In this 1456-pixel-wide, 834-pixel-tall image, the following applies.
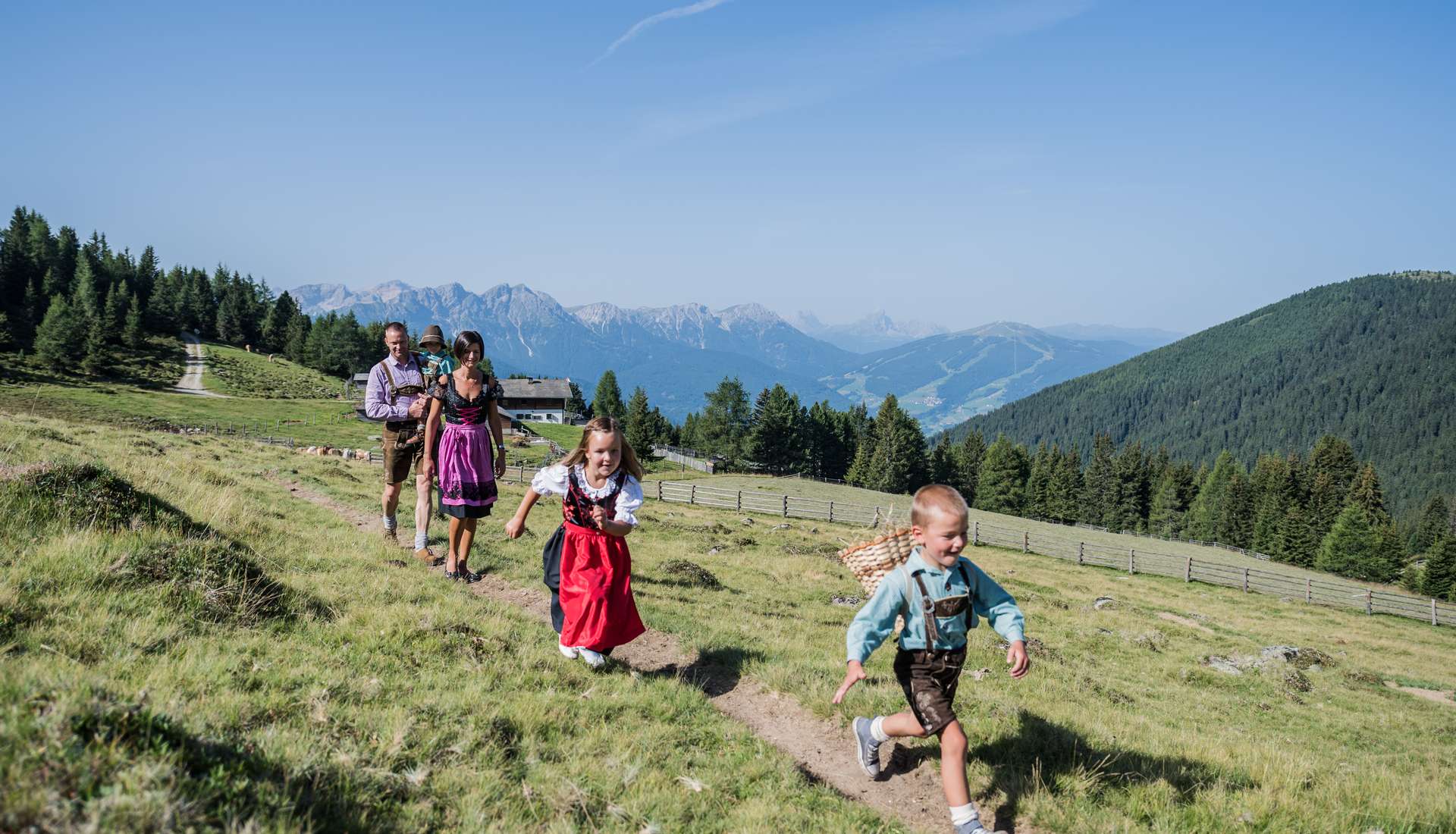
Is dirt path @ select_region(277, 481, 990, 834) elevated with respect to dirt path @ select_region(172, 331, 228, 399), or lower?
lower

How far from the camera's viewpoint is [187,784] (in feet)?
8.84

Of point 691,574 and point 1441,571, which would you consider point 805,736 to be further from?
point 1441,571

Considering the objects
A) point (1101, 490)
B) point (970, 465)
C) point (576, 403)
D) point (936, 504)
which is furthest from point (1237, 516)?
point (936, 504)

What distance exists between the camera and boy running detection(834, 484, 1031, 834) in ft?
14.4

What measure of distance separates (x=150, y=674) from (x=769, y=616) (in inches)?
327

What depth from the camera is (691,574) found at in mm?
13352

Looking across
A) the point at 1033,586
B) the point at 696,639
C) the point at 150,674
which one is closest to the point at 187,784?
the point at 150,674

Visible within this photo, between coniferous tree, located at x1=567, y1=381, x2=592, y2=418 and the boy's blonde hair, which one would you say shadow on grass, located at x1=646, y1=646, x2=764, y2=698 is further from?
coniferous tree, located at x1=567, y1=381, x2=592, y2=418

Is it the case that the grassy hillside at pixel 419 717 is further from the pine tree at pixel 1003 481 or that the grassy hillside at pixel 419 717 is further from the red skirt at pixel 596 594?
the pine tree at pixel 1003 481

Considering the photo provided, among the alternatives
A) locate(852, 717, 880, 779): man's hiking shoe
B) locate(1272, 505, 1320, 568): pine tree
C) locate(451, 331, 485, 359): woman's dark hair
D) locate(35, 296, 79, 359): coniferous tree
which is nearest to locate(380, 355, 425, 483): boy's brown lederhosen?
locate(451, 331, 485, 359): woman's dark hair

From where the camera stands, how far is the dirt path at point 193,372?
79.6m

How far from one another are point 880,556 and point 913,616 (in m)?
9.45

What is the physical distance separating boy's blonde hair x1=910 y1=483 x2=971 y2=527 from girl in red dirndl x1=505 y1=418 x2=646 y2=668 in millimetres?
2600

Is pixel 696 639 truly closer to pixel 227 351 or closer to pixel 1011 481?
pixel 1011 481
